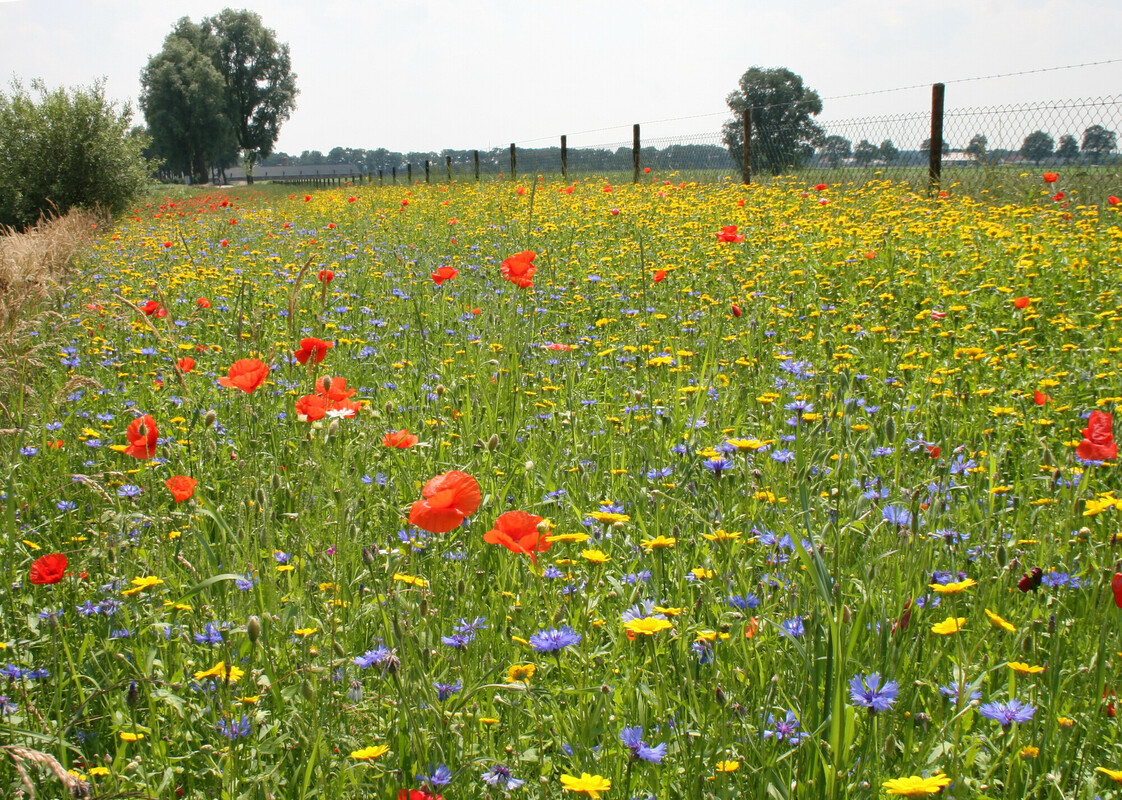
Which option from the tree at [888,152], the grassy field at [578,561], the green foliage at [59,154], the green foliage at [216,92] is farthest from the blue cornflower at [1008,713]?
the green foliage at [216,92]

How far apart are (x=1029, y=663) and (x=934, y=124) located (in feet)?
33.1

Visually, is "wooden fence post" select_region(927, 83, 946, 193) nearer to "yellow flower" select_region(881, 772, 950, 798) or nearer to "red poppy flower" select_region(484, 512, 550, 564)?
"red poppy flower" select_region(484, 512, 550, 564)

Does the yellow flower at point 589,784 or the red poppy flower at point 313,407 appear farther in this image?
the red poppy flower at point 313,407

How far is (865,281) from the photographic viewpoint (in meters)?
4.55

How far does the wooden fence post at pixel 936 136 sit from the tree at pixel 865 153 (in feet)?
4.84

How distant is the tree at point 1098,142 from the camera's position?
28.6 ft

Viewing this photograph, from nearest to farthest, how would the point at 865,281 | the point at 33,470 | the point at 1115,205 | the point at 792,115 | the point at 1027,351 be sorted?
the point at 33,470 → the point at 1027,351 → the point at 865,281 → the point at 1115,205 → the point at 792,115

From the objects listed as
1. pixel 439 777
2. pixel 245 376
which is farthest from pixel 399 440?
pixel 439 777

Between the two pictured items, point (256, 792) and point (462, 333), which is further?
point (462, 333)

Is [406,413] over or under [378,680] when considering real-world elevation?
over

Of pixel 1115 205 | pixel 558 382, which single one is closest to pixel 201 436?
pixel 558 382

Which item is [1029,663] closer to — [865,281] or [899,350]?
[899,350]

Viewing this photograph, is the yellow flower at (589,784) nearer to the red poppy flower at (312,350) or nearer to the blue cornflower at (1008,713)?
the blue cornflower at (1008,713)

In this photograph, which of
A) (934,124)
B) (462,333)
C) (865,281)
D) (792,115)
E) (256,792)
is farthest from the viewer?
(792,115)
